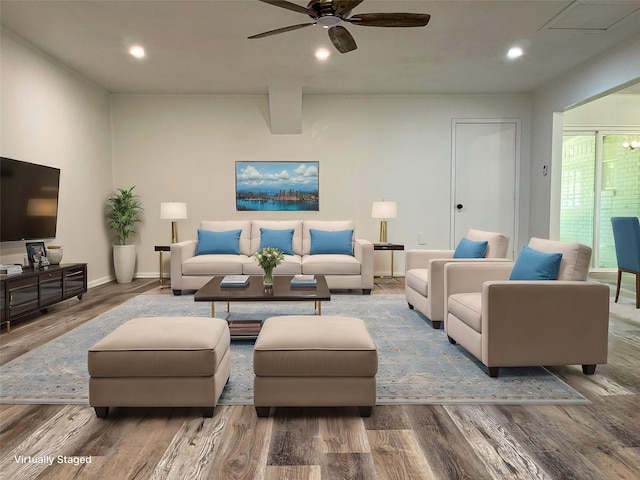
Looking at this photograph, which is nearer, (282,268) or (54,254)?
(54,254)

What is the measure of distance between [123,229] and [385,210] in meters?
3.66

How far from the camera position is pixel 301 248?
5941mm

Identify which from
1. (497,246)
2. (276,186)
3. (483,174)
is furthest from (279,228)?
(483,174)

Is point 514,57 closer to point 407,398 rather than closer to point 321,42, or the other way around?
point 321,42

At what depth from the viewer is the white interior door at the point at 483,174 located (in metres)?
6.70

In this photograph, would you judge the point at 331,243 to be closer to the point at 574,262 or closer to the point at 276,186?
the point at 276,186

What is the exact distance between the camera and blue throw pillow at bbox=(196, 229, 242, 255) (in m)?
5.64

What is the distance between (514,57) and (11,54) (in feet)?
17.1

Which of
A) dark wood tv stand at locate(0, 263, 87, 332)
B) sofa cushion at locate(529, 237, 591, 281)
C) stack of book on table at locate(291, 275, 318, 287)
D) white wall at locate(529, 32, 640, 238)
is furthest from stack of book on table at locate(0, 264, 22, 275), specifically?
white wall at locate(529, 32, 640, 238)

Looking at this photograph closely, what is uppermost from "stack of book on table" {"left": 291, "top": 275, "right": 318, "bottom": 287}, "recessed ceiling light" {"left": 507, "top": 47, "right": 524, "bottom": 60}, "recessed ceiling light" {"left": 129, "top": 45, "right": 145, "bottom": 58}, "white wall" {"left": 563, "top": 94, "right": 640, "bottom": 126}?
"recessed ceiling light" {"left": 507, "top": 47, "right": 524, "bottom": 60}

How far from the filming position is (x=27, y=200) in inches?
172

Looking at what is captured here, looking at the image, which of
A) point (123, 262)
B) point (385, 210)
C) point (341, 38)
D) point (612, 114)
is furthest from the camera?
point (612, 114)

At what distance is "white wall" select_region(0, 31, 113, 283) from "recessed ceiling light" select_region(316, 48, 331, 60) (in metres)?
2.96

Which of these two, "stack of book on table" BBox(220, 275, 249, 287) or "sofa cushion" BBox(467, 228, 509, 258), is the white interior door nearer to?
"sofa cushion" BBox(467, 228, 509, 258)
